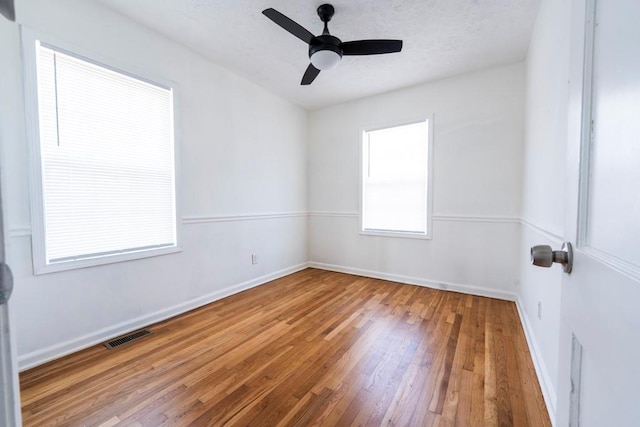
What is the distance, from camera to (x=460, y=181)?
306 cm

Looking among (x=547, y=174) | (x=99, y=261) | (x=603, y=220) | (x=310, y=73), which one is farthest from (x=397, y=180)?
(x=99, y=261)

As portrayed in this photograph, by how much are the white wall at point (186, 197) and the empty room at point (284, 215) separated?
0.02m

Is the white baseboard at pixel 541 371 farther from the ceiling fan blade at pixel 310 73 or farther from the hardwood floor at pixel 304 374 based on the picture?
the ceiling fan blade at pixel 310 73

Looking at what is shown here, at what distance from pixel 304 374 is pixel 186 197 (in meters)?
1.99

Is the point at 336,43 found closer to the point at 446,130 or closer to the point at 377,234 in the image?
the point at 446,130

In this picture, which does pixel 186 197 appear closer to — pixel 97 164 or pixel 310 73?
pixel 97 164

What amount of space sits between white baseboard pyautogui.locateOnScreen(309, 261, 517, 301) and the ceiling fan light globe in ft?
8.91

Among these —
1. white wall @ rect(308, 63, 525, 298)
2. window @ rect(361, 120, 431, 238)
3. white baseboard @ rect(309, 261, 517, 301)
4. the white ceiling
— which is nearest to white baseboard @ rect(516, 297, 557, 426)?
white baseboard @ rect(309, 261, 517, 301)

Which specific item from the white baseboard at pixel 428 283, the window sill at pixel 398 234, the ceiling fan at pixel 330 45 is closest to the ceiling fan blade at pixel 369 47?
the ceiling fan at pixel 330 45

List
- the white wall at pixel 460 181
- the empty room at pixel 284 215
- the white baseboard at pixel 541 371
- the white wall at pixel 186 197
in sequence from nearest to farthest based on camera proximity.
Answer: the empty room at pixel 284 215 < the white baseboard at pixel 541 371 < the white wall at pixel 186 197 < the white wall at pixel 460 181

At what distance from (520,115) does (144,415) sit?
3.97 meters

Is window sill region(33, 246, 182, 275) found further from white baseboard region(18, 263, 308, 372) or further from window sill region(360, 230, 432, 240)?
window sill region(360, 230, 432, 240)

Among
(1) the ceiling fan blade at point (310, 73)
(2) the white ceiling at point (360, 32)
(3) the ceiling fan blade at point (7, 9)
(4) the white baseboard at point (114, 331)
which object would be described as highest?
(2) the white ceiling at point (360, 32)

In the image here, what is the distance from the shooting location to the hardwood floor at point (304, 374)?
4.36ft
